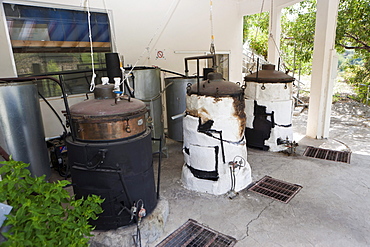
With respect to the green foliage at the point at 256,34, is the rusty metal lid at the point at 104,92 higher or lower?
lower

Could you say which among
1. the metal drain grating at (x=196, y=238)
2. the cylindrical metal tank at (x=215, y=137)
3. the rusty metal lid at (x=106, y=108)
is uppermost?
the rusty metal lid at (x=106, y=108)

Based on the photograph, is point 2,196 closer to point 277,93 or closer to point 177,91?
point 177,91

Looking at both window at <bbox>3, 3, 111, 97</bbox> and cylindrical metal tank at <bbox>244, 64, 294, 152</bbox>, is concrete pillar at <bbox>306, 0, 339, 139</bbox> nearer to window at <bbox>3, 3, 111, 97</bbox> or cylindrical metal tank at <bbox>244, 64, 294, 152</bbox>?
cylindrical metal tank at <bbox>244, 64, 294, 152</bbox>

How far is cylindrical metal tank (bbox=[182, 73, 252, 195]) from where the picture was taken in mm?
3307

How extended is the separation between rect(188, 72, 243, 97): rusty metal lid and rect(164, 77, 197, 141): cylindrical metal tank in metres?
1.45

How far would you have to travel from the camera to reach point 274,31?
6691mm

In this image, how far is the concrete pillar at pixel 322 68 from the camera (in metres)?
5.00

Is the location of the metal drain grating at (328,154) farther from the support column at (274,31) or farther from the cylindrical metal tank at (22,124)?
the cylindrical metal tank at (22,124)

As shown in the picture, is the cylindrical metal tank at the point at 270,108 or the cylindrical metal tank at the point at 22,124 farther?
the cylindrical metal tank at the point at 270,108

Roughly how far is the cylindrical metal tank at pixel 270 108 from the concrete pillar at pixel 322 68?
91 cm

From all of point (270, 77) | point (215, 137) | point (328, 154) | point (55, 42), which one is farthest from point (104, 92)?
point (328, 154)

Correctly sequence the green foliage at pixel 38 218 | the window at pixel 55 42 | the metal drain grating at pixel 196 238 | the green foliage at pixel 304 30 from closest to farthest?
the green foliage at pixel 38 218
the metal drain grating at pixel 196 238
the window at pixel 55 42
the green foliage at pixel 304 30

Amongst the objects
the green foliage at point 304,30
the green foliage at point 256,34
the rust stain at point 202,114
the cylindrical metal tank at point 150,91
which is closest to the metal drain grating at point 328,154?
the rust stain at point 202,114

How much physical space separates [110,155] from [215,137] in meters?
1.55
